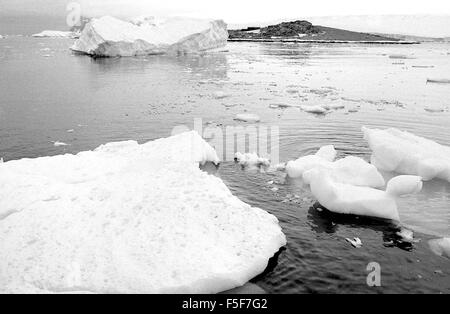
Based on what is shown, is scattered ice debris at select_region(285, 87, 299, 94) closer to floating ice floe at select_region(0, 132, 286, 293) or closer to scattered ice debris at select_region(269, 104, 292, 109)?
scattered ice debris at select_region(269, 104, 292, 109)

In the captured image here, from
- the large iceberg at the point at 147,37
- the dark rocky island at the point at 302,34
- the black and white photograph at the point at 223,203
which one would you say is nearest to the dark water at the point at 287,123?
the black and white photograph at the point at 223,203

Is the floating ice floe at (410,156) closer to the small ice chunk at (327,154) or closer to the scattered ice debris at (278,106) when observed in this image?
the small ice chunk at (327,154)

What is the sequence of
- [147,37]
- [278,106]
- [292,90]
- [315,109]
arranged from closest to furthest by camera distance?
1. [315,109]
2. [278,106]
3. [292,90]
4. [147,37]

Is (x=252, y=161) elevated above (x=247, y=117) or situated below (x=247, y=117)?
below

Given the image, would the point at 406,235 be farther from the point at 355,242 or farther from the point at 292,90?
the point at 292,90

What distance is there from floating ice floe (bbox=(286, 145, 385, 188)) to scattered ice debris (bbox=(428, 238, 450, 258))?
6.64 ft

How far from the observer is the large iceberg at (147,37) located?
37938mm

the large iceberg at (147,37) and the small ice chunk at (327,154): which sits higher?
the large iceberg at (147,37)

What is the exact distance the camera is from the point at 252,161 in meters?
9.61

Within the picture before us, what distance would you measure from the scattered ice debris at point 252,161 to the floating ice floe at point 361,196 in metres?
2.01

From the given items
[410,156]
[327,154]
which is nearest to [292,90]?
[327,154]

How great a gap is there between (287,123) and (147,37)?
31.3m

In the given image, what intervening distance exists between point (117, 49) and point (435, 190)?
36.1 metres

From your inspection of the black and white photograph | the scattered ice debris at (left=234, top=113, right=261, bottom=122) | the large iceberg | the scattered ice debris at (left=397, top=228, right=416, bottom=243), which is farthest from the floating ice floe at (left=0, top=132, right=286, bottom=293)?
the large iceberg
